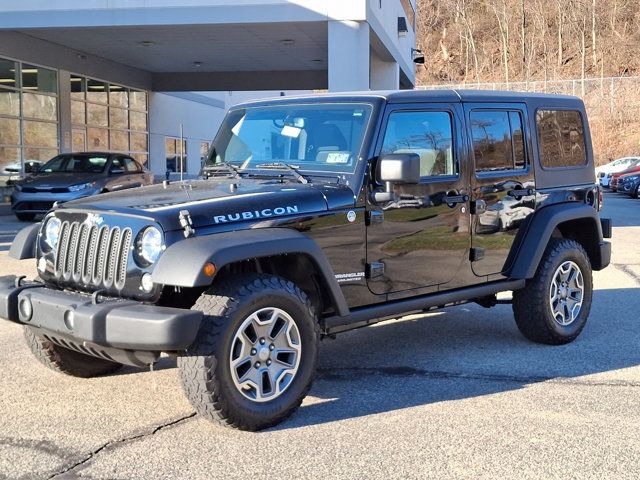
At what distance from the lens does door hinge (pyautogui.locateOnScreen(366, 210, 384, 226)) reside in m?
5.02

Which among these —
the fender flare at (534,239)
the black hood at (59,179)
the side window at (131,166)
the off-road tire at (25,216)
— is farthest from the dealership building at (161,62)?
the fender flare at (534,239)

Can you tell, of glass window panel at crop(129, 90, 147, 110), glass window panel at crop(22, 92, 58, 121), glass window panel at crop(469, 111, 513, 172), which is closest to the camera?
glass window panel at crop(469, 111, 513, 172)

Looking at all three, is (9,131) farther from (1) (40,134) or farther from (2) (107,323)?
(2) (107,323)

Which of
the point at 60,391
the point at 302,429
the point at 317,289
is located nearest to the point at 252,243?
the point at 317,289

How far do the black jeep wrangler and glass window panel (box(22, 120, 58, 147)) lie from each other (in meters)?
17.5

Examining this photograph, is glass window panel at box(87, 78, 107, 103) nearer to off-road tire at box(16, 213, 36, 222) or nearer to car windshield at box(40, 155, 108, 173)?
car windshield at box(40, 155, 108, 173)

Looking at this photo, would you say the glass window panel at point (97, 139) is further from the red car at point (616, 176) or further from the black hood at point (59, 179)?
the red car at point (616, 176)

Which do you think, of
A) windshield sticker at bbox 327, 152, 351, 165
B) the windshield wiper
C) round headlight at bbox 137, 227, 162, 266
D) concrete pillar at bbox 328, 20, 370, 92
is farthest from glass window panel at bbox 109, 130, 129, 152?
round headlight at bbox 137, 227, 162, 266

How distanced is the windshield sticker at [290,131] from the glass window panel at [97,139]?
2122 centimetres

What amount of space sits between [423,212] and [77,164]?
44.4 feet

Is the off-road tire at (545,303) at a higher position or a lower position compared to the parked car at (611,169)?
lower

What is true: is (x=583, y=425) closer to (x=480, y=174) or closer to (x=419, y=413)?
(x=419, y=413)

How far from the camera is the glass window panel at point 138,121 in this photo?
93.6 ft

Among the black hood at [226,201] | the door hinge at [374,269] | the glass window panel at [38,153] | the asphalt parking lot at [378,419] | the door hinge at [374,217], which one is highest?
the glass window panel at [38,153]
